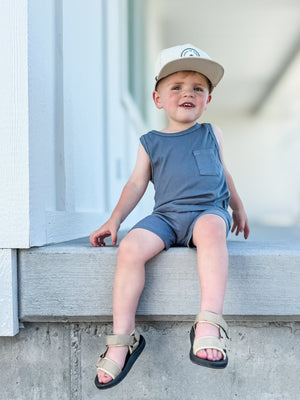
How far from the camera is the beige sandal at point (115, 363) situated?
109cm

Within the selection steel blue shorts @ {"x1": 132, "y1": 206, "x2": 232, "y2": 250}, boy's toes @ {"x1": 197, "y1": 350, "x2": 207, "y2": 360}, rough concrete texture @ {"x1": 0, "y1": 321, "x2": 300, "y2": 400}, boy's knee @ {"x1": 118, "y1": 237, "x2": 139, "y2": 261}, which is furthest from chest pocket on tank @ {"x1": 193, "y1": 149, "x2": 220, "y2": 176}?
boy's toes @ {"x1": 197, "y1": 350, "x2": 207, "y2": 360}

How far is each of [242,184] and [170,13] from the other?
7256 millimetres

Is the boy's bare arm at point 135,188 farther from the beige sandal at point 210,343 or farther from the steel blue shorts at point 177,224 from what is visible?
the beige sandal at point 210,343

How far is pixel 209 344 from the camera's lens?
1.04 metres

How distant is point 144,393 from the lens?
1.28 m

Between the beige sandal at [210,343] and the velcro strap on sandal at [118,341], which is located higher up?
the beige sandal at [210,343]

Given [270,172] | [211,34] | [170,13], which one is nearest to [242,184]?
[270,172]

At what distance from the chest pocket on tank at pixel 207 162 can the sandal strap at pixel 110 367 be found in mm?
616

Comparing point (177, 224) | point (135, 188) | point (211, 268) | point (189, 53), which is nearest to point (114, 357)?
point (211, 268)

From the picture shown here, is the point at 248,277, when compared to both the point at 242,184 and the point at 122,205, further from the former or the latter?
the point at 242,184

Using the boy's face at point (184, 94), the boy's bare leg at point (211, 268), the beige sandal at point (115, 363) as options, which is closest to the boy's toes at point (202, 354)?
the boy's bare leg at point (211, 268)

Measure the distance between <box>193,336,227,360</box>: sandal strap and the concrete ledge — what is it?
187 mm

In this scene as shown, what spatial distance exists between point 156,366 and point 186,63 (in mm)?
897

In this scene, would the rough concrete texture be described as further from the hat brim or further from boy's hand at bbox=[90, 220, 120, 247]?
the hat brim
